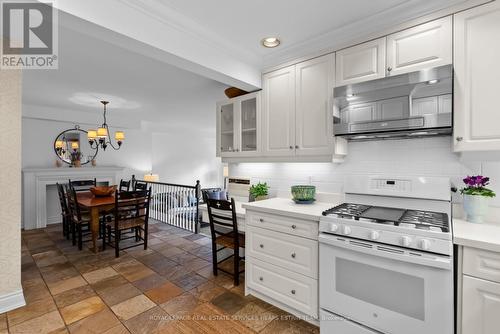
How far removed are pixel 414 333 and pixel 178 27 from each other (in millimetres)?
2747

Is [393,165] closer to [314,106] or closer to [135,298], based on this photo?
[314,106]

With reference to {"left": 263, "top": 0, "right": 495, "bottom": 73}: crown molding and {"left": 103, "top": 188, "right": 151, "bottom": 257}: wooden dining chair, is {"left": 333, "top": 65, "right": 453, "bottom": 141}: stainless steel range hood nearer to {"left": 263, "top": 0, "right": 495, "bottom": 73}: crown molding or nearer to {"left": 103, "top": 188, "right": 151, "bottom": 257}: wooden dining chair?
{"left": 263, "top": 0, "right": 495, "bottom": 73}: crown molding

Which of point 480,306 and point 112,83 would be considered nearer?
point 480,306

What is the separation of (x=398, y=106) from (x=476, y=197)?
823 millimetres

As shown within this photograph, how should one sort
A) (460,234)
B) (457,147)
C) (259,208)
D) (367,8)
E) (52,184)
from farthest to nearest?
(52,184)
(259,208)
(367,8)
(457,147)
(460,234)

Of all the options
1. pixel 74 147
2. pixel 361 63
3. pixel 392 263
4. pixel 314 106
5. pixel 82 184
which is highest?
pixel 361 63

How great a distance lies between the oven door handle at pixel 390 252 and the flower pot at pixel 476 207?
0.58m

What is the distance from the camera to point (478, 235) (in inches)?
56.1

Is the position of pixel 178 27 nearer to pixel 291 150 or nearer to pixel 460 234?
pixel 291 150

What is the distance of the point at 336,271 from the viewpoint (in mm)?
1774

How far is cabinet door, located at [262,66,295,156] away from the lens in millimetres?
2529

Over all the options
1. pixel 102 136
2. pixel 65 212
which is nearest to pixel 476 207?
pixel 102 136

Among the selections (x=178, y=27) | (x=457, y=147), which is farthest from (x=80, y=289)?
(x=457, y=147)

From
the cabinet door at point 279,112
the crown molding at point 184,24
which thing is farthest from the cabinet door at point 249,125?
the crown molding at point 184,24
